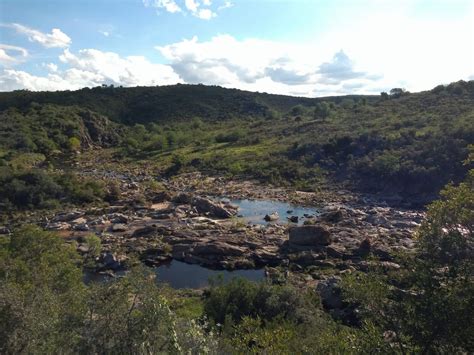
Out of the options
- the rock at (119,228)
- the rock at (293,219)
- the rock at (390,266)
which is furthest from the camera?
the rock at (293,219)

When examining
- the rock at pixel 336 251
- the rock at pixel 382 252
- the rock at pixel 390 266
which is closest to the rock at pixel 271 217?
the rock at pixel 336 251


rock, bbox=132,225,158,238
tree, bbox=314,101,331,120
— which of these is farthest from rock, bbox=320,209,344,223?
tree, bbox=314,101,331,120

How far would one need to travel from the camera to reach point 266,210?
60500mm

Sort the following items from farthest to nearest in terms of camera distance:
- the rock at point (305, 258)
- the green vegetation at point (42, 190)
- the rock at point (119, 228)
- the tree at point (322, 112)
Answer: the tree at point (322, 112)
the green vegetation at point (42, 190)
the rock at point (119, 228)
the rock at point (305, 258)

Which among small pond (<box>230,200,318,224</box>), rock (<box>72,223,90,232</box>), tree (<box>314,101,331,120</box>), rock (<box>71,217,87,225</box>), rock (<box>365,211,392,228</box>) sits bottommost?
A: small pond (<box>230,200,318,224</box>)

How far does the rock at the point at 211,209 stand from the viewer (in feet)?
181

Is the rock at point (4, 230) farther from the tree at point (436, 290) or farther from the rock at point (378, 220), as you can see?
the tree at point (436, 290)

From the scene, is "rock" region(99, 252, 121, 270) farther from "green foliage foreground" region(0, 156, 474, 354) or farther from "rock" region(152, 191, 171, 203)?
"rock" region(152, 191, 171, 203)

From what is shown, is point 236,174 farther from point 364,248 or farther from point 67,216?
point 364,248

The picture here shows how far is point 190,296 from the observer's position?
107 feet

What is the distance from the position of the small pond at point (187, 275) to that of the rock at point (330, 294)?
6416 millimetres

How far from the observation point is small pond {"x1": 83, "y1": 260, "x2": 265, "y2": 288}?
118 feet

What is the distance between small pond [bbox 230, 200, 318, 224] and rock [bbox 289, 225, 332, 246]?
1105 centimetres

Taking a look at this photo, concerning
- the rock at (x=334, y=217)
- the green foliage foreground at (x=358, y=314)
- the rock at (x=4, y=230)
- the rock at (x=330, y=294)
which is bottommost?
the rock at (x=334, y=217)
